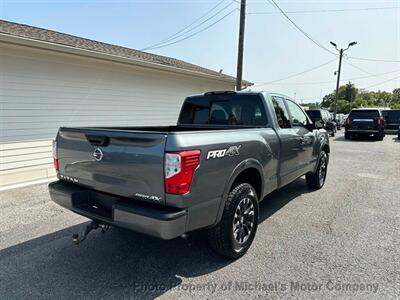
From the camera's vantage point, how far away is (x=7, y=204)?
5.08 metres

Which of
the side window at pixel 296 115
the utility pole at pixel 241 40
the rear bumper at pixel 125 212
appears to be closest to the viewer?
the rear bumper at pixel 125 212

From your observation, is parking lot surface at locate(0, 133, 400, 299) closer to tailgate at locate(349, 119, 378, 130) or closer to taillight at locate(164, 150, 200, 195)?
taillight at locate(164, 150, 200, 195)

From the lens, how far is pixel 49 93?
22.1ft

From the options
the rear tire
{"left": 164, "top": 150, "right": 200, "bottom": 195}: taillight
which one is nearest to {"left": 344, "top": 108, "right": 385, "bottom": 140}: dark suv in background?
the rear tire

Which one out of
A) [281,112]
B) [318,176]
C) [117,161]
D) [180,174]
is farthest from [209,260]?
[318,176]

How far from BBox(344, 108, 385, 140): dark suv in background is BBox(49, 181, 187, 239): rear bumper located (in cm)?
1745

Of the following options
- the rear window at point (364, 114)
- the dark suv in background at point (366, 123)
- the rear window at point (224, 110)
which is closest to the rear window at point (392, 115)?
the dark suv in background at point (366, 123)


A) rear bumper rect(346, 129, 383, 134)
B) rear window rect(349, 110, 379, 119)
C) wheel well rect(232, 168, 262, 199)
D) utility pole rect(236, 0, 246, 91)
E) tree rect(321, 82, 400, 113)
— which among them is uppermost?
tree rect(321, 82, 400, 113)

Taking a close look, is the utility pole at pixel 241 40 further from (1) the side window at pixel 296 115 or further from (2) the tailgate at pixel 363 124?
(2) the tailgate at pixel 363 124

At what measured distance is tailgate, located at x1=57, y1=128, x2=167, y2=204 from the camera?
7.95ft

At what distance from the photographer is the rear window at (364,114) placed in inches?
663

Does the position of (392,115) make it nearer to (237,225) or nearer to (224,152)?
(237,225)

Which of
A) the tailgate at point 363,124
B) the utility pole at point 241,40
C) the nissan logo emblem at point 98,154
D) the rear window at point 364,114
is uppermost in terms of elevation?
the utility pole at point 241,40

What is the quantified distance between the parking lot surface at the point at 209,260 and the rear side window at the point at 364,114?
13858 mm
